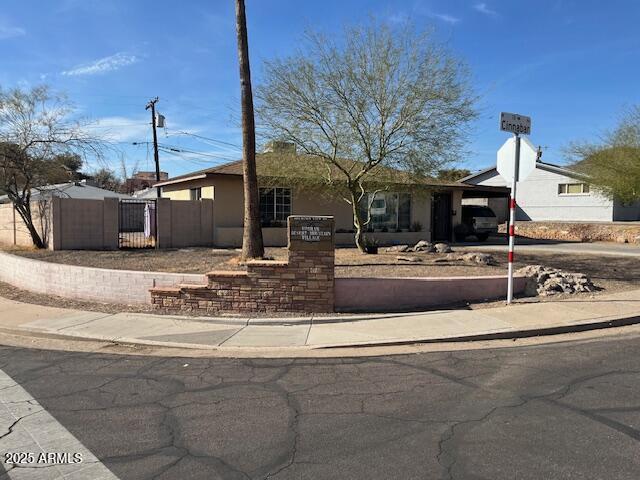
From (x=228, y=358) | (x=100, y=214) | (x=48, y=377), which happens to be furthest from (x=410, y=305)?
(x=100, y=214)

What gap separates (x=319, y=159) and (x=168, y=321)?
7751 millimetres

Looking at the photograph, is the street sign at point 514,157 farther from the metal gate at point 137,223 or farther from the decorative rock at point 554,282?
the metal gate at point 137,223

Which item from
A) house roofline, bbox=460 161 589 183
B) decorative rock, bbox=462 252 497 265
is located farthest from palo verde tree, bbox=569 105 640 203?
decorative rock, bbox=462 252 497 265

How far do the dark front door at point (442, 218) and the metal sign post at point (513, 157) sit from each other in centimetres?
1492

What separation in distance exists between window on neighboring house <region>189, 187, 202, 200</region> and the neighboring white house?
63.6 ft

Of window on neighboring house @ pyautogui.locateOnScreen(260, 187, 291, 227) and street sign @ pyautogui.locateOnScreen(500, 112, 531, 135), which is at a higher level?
street sign @ pyautogui.locateOnScreen(500, 112, 531, 135)

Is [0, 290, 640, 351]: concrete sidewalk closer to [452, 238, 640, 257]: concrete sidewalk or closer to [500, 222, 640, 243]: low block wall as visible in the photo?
[452, 238, 640, 257]: concrete sidewalk

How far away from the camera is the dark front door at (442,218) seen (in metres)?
24.6

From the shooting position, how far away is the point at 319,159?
598 inches

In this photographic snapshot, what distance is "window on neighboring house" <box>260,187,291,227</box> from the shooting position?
64.5 feet

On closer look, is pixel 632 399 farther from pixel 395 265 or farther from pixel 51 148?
pixel 51 148

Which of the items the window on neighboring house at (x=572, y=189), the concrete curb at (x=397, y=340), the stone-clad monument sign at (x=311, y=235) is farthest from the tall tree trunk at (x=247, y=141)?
the window on neighboring house at (x=572, y=189)

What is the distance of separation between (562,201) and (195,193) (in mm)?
23741

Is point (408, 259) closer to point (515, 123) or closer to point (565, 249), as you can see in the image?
point (515, 123)
